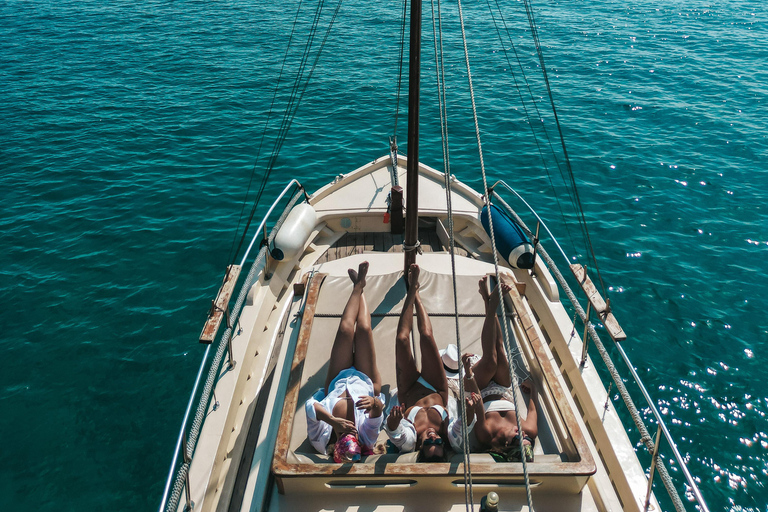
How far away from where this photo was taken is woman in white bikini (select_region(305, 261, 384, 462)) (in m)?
4.32

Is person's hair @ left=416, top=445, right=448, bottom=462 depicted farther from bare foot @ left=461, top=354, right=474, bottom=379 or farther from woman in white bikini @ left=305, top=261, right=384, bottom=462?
bare foot @ left=461, top=354, right=474, bottom=379

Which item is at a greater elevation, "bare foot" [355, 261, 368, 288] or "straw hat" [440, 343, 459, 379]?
"bare foot" [355, 261, 368, 288]

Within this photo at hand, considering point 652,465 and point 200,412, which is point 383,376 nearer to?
point 200,412

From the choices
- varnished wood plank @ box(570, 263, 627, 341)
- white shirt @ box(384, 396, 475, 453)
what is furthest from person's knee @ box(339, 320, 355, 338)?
varnished wood plank @ box(570, 263, 627, 341)

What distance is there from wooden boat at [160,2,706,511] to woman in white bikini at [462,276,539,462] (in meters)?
0.18

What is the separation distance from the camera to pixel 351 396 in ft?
15.4

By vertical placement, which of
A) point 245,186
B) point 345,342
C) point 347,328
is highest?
point 245,186

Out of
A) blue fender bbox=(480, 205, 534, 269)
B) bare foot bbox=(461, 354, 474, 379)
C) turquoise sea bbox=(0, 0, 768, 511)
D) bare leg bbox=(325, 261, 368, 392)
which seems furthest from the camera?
blue fender bbox=(480, 205, 534, 269)

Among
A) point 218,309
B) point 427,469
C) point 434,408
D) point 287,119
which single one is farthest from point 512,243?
point 287,119

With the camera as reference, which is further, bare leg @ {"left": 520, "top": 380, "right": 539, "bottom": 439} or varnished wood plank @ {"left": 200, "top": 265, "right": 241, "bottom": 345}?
varnished wood plank @ {"left": 200, "top": 265, "right": 241, "bottom": 345}

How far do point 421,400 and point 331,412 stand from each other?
925mm

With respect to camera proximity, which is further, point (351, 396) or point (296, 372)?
point (296, 372)

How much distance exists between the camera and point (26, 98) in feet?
57.1

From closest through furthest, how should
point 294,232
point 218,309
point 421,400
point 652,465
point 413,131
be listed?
point 652,465, point 421,400, point 413,131, point 218,309, point 294,232
